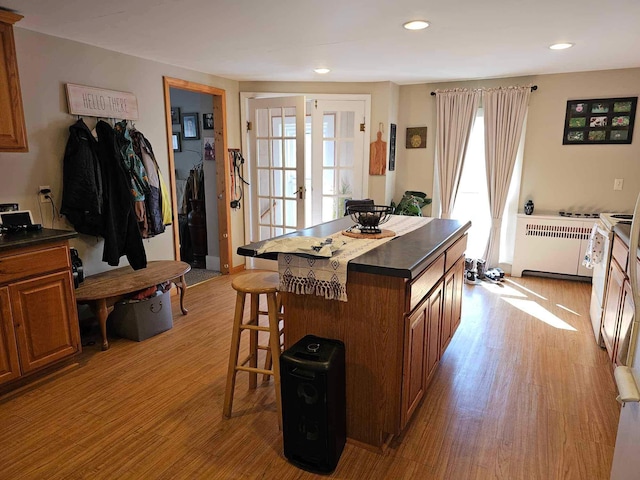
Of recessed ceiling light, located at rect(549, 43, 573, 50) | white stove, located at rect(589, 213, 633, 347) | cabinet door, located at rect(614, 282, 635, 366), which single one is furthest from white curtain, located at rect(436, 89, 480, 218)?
cabinet door, located at rect(614, 282, 635, 366)

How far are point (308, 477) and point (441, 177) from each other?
13.1 ft

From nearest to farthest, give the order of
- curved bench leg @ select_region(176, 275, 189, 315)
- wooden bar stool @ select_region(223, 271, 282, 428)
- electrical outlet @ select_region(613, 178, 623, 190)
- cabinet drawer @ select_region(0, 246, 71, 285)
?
wooden bar stool @ select_region(223, 271, 282, 428) < cabinet drawer @ select_region(0, 246, 71, 285) < curved bench leg @ select_region(176, 275, 189, 315) < electrical outlet @ select_region(613, 178, 623, 190)

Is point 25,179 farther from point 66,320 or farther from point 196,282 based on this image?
point 196,282

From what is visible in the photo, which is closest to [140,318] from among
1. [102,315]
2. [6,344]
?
[102,315]

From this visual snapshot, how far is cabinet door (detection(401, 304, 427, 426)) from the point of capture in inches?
74.0

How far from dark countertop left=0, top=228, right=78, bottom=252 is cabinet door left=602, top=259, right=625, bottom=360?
3484 mm

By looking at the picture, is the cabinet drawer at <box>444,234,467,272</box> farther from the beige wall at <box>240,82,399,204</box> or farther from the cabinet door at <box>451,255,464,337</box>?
the beige wall at <box>240,82,399,204</box>

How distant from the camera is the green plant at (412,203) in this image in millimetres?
4875

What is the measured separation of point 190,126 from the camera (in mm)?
5188

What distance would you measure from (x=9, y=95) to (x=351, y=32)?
2.20 m

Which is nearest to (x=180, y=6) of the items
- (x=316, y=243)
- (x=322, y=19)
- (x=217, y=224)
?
(x=322, y=19)

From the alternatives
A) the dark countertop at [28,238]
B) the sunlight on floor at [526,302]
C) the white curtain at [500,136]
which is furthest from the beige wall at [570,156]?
the dark countertop at [28,238]

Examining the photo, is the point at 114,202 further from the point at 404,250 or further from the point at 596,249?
the point at 596,249

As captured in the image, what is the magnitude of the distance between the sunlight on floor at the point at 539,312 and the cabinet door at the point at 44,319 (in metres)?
3.67
